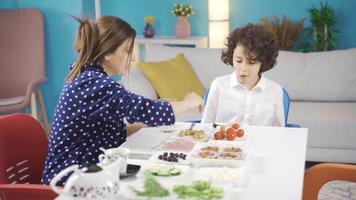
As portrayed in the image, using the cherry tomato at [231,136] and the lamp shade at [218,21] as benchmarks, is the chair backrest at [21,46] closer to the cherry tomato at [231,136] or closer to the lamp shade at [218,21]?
the lamp shade at [218,21]

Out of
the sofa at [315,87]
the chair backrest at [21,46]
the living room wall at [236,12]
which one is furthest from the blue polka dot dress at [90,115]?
the living room wall at [236,12]

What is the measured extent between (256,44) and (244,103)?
0.97 feet

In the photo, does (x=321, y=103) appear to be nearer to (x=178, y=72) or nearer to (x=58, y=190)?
(x=178, y=72)

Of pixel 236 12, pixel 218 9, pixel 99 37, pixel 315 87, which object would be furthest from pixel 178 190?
pixel 236 12

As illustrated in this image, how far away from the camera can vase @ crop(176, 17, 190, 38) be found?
5.14m

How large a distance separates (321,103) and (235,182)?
2.60 m

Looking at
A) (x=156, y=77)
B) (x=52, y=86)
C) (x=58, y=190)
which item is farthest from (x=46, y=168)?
(x=52, y=86)

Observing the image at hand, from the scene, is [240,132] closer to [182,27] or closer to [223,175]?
[223,175]

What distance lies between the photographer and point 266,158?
173 centimetres

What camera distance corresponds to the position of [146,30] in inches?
205

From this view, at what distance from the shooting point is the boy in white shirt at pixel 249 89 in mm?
2453

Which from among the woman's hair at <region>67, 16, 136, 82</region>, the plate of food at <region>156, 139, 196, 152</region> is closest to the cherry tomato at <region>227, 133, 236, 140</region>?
the plate of food at <region>156, 139, 196, 152</region>

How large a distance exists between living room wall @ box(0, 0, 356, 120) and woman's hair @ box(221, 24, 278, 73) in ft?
7.63

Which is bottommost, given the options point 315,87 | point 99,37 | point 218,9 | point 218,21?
point 315,87
